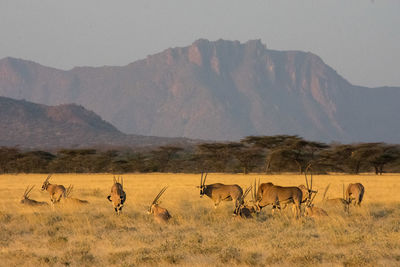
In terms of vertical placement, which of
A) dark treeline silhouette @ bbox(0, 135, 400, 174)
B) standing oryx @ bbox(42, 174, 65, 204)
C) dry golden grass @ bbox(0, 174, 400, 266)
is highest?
dark treeline silhouette @ bbox(0, 135, 400, 174)

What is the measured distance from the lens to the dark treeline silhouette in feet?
174

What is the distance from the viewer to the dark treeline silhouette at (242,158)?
53.0 m

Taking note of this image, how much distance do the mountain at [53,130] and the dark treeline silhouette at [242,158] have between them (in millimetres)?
72662

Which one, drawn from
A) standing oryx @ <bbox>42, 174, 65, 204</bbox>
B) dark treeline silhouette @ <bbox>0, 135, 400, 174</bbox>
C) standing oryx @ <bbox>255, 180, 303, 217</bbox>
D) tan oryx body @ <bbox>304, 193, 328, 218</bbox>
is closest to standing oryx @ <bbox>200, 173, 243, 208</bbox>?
standing oryx @ <bbox>255, 180, 303, 217</bbox>

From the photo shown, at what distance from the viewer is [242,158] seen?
2197 inches

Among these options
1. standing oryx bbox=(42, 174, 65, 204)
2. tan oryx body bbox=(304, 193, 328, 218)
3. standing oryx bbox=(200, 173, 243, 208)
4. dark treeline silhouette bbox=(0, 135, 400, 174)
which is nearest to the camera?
tan oryx body bbox=(304, 193, 328, 218)

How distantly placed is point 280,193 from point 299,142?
1534 inches

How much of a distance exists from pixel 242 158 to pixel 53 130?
10100 cm

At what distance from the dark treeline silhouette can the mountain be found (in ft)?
238

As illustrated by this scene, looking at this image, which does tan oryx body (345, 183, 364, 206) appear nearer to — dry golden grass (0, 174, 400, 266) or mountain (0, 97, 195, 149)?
dry golden grass (0, 174, 400, 266)

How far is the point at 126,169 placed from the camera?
58.7 meters

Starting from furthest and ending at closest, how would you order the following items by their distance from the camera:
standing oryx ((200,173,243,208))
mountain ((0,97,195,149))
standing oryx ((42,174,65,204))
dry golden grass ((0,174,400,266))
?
mountain ((0,97,195,149)) < standing oryx ((42,174,65,204)) < standing oryx ((200,173,243,208)) < dry golden grass ((0,174,400,266))

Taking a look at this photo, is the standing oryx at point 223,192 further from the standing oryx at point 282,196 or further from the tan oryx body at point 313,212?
the tan oryx body at point 313,212

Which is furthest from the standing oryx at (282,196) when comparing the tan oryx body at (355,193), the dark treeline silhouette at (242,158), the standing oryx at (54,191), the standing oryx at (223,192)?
the dark treeline silhouette at (242,158)
